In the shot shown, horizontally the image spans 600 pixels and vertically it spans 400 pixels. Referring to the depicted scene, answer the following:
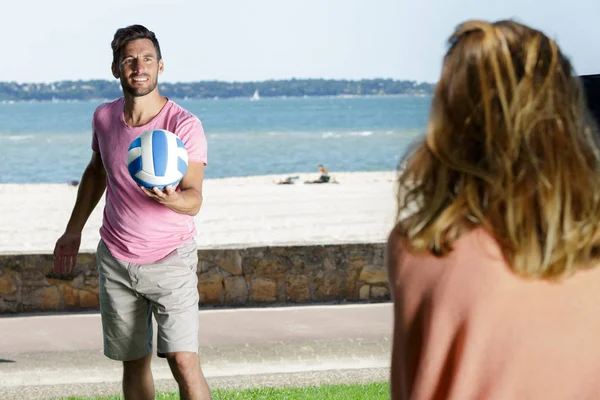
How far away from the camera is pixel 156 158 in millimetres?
4379

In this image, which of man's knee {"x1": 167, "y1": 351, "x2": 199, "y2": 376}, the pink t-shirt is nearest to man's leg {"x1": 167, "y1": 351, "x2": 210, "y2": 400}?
man's knee {"x1": 167, "y1": 351, "x2": 199, "y2": 376}

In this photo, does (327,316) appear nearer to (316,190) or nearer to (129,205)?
(129,205)

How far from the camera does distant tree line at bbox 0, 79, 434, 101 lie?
409 feet

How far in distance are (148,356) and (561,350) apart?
3223mm

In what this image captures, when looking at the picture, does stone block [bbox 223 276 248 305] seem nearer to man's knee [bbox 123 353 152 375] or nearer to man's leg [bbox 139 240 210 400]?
man's knee [bbox 123 353 152 375]

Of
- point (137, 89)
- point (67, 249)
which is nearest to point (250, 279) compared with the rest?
point (67, 249)

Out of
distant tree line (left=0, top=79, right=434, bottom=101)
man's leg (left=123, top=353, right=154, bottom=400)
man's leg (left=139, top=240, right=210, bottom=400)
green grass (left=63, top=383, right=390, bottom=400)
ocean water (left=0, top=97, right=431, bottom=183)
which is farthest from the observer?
distant tree line (left=0, top=79, right=434, bottom=101)

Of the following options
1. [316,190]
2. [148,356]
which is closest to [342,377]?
[148,356]

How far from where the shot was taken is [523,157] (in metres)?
1.90

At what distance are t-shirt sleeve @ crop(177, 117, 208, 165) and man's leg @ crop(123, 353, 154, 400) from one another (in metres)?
0.98

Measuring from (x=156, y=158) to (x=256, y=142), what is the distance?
207 feet

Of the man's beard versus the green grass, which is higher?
the man's beard

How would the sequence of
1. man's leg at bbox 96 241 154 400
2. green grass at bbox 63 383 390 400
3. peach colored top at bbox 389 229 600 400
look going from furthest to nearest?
green grass at bbox 63 383 390 400
man's leg at bbox 96 241 154 400
peach colored top at bbox 389 229 600 400

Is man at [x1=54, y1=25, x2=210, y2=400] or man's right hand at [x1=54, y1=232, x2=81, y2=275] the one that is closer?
man at [x1=54, y1=25, x2=210, y2=400]
